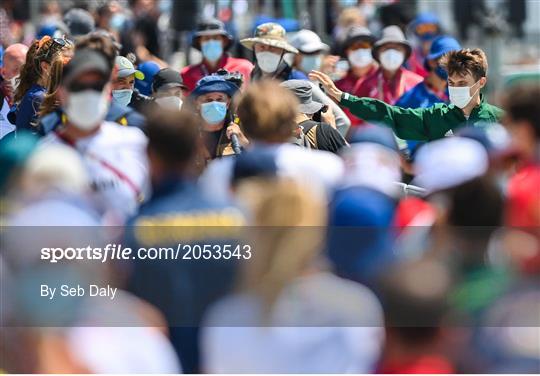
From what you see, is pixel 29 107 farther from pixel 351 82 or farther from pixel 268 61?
pixel 351 82

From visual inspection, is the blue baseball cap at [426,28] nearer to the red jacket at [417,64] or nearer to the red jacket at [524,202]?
the red jacket at [417,64]

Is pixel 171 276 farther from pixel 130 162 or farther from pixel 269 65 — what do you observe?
pixel 269 65

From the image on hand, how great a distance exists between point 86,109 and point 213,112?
2356 mm

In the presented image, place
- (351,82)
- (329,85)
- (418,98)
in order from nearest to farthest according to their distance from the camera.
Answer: (329,85)
(418,98)
(351,82)

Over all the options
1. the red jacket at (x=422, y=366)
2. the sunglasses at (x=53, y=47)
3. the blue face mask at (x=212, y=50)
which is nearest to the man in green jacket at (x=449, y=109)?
the sunglasses at (x=53, y=47)

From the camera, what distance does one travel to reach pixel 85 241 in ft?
16.5

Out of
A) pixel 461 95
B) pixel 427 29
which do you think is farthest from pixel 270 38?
pixel 427 29

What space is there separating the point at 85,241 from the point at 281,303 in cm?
92

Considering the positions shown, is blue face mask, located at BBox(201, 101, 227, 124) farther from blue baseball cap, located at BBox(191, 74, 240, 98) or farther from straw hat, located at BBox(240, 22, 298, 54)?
straw hat, located at BBox(240, 22, 298, 54)

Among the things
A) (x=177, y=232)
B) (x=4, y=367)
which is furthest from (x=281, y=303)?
(x=4, y=367)

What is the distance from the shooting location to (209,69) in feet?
A: 35.9

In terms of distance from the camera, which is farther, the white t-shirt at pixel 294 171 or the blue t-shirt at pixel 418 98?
the blue t-shirt at pixel 418 98

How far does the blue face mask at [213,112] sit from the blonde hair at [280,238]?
3241 mm

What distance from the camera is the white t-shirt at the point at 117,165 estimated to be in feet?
17.5
